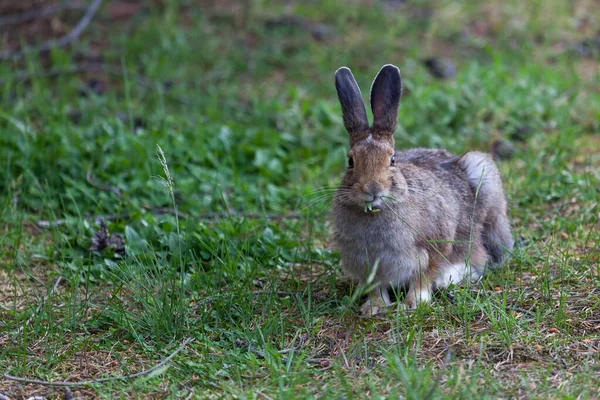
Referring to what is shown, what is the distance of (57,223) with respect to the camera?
16.8 ft

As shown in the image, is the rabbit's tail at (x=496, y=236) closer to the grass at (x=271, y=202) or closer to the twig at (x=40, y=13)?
the grass at (x=271, y=202)

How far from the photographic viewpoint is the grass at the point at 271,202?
366 cm

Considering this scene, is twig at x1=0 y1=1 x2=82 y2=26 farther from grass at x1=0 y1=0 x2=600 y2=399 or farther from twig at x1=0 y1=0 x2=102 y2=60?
grass at x1=0 y1=0 x2=600 y2=399

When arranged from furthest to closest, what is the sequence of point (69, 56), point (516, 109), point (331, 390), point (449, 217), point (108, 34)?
1. point (108, 34)
2. point (69, 56)
3. point (516, 109)
4. point (449, 217)
5. point (331, 390)

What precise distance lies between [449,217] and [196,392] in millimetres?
1837

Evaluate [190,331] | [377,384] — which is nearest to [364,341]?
[377,384]

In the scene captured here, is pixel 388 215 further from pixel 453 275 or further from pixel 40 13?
pixel 40 13

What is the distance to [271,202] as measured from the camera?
228 inches

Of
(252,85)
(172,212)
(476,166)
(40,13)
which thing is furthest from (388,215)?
(40,13)

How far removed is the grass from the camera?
366 cm

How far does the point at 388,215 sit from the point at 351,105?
0.61m

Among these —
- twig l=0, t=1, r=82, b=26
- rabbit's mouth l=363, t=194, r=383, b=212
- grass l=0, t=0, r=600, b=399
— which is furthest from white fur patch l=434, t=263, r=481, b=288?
twig l=0, t=1, r=82, b=26

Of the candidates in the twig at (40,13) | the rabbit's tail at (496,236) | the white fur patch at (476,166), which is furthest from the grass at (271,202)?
the white fur patch at (476,166)

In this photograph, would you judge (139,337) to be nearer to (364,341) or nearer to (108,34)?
(364,341)
